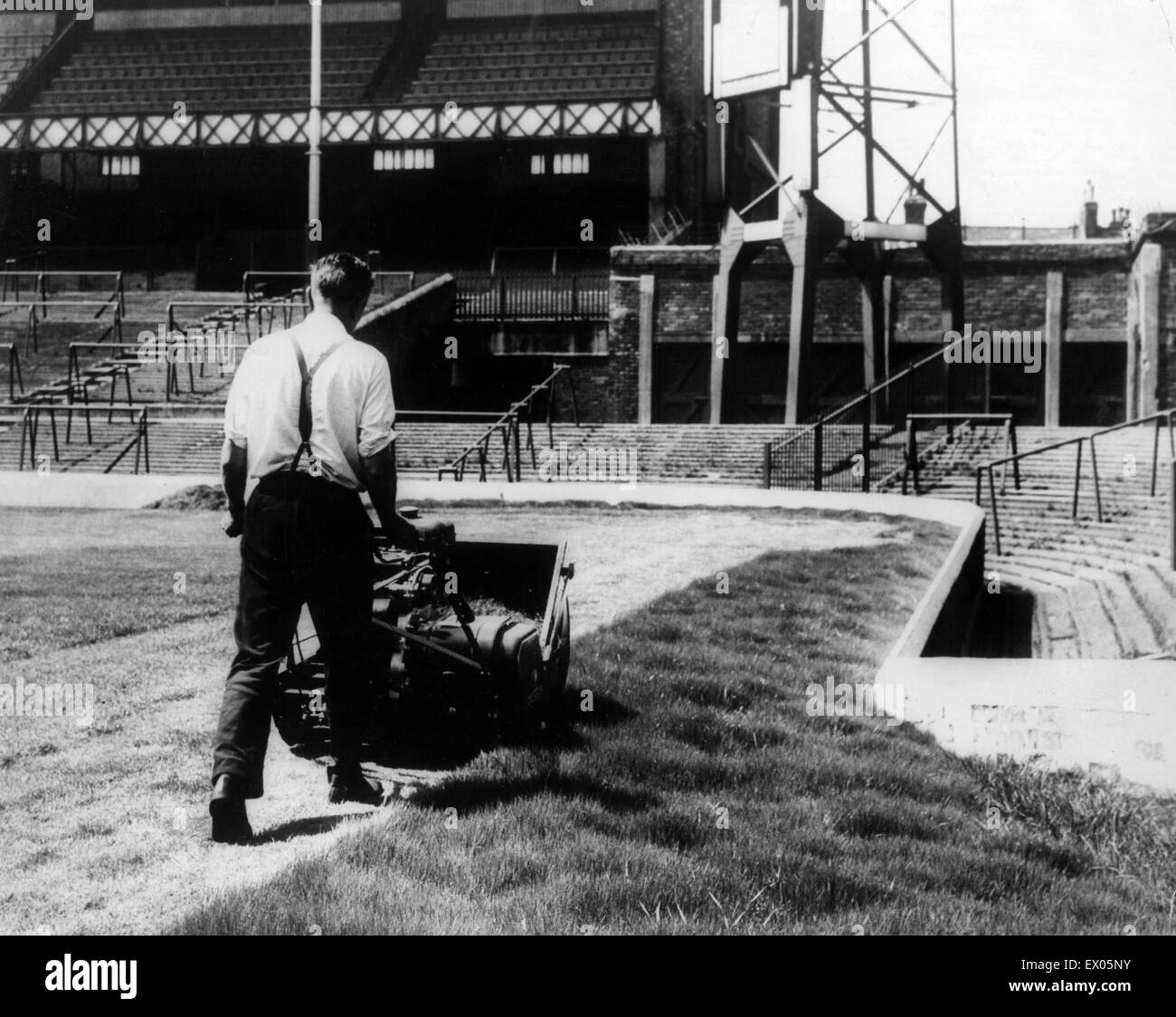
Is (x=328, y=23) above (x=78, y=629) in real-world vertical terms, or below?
above

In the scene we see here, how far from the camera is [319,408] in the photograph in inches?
175

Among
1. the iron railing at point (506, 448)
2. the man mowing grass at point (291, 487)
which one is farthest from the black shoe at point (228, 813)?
the iron railing at point (506, 448)

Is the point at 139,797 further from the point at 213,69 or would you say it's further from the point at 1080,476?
the point at 213,69

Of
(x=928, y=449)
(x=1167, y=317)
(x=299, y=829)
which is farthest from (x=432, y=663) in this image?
(x=1167, y=317)

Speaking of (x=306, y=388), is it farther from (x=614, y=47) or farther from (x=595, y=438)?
(x=614, y=47)

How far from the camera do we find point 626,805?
5145 millimetres

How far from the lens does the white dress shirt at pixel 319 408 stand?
4.44 meters

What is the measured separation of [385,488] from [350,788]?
1.20 metres

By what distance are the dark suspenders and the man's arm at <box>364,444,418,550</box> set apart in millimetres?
195

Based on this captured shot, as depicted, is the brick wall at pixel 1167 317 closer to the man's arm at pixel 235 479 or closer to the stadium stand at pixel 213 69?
the stadium stand at pixel 213 69

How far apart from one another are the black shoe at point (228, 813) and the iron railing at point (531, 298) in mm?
26258

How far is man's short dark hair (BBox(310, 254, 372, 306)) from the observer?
181 inches
